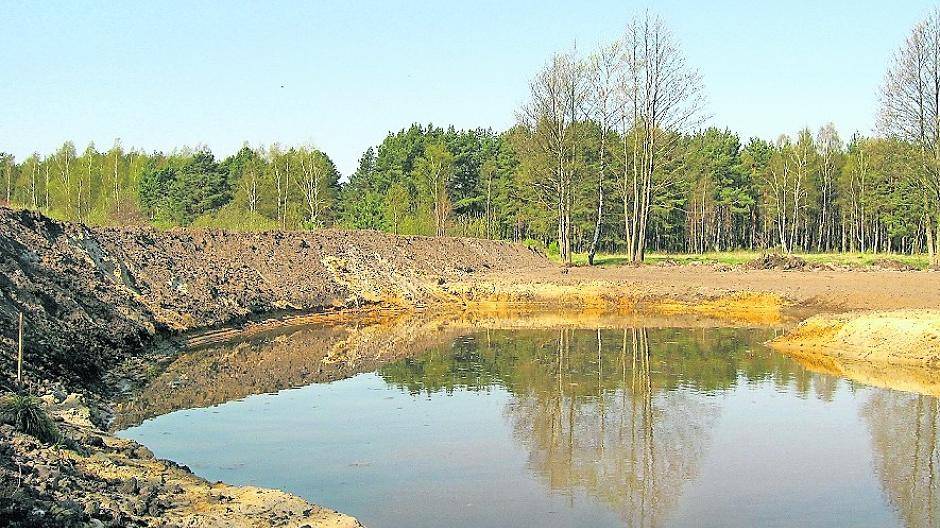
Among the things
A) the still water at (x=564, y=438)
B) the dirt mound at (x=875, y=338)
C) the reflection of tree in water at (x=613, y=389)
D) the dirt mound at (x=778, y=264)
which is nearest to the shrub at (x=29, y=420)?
the still water at (x=564, y=438)

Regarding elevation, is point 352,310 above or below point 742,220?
below

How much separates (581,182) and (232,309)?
80.5 feet

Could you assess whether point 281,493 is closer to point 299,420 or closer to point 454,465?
point 454,465

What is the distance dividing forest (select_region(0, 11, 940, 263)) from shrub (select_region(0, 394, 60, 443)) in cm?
2798

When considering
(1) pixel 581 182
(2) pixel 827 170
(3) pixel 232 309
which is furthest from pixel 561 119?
(2) pixel 827 170

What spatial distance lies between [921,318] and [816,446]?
311 inches

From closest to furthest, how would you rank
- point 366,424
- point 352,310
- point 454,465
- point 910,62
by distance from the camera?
point 454,465
point 366,424
point 352,310
point 910,62

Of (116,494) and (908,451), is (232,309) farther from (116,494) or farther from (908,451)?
(908,451)

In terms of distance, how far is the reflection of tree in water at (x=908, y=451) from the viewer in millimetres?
8000

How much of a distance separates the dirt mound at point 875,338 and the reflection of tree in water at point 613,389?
1071mm

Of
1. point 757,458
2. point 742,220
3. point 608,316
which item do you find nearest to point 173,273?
point 608,316

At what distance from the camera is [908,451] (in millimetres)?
10086

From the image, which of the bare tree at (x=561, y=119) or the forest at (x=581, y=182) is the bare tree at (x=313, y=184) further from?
the bare tree at (x=561, y=119)

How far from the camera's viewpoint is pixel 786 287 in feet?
88.2
